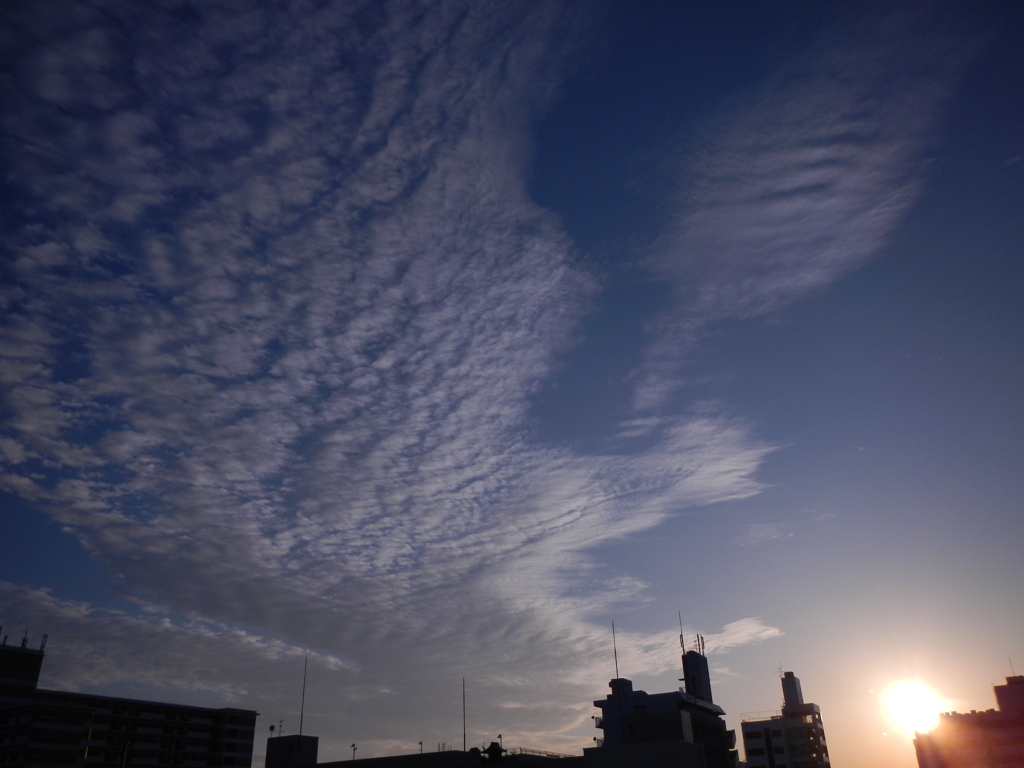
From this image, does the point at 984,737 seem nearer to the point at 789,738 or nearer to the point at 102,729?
the point at 789,738

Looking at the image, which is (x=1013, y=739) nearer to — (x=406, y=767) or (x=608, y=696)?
(x=608, y=696)

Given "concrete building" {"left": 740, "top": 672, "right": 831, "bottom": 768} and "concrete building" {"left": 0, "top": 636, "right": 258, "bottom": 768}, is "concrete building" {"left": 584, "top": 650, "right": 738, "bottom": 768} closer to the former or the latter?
"concrete building" {"left": 740, "top": 672, "right": 831, "bottom": 768}

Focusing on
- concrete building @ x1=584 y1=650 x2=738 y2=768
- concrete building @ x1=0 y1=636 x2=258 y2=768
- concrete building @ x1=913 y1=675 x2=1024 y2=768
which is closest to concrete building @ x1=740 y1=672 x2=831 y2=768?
concrete building @ x1=913 y1=675 x2=1024 y2=768

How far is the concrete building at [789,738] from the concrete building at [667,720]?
43.0 m

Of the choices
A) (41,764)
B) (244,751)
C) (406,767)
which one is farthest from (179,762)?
(406,767)

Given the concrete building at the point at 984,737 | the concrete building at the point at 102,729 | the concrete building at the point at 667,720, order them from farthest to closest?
the concrete building at the point at 984,737 < the concrete building at the point at 102,729 < the concrete building at the point at 667,720

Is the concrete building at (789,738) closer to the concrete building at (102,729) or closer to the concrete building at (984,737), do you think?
the concrete building at (984,737)

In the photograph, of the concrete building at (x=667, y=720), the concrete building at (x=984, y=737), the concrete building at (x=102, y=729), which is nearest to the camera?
the concrete building at (x=667, y=720)

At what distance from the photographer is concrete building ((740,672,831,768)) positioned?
155750mm

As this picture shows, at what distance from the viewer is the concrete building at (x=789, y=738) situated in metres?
156

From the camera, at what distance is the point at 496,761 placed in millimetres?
94875

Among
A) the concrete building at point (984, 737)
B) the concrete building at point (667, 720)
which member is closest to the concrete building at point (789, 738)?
the concrete building at point (984, 737)

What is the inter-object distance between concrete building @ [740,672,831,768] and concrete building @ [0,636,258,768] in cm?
11037

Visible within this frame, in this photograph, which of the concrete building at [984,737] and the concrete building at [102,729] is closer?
the concrete building at [102,729]
